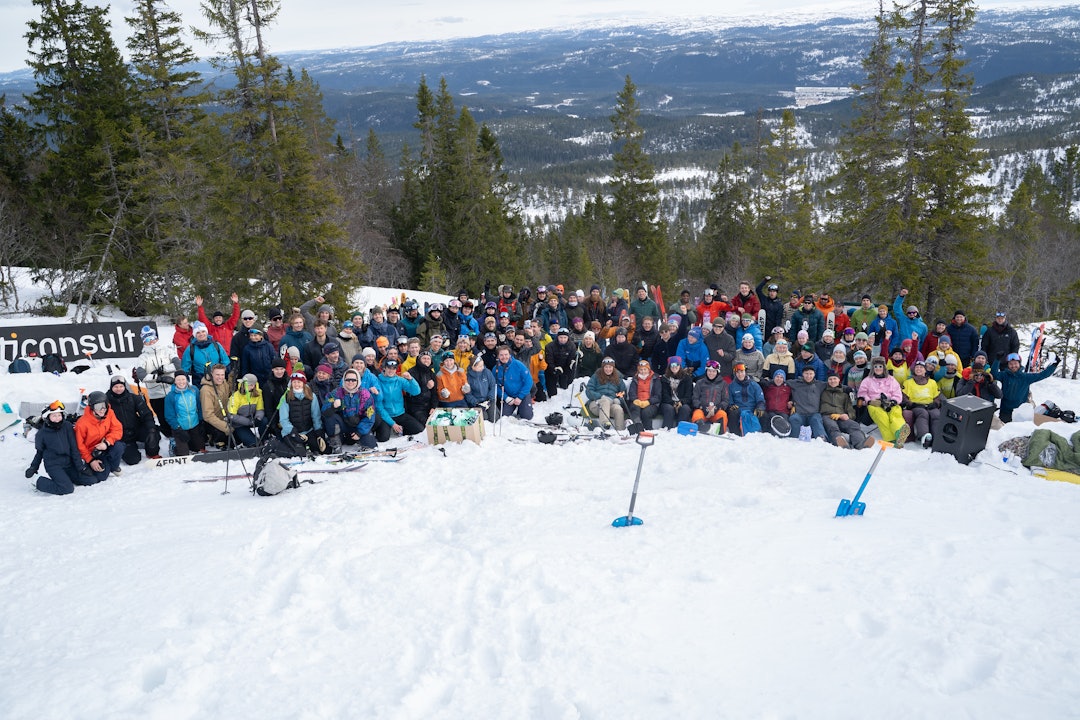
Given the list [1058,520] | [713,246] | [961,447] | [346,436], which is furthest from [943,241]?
[713,246]

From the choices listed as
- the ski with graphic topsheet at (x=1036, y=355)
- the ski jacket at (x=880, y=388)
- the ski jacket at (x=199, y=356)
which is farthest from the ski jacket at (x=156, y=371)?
the ski with graphic topsheet at (x=1036, y=355)

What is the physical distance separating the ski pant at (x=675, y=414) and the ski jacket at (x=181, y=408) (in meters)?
7.00

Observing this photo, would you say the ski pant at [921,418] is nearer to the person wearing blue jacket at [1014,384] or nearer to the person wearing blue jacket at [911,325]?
the person wearing blue jacket at [1014,384]

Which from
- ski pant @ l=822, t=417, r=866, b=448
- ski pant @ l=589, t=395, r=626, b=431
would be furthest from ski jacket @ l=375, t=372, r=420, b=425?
ski pant @ l=822, t=417, r=866, b=448

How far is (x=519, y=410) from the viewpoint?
10570mm

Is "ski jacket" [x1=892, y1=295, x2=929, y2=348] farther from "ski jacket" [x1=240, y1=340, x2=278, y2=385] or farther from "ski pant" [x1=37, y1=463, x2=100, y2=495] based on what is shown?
"ski pant" [x1=37, y1=463, x2=100, y2=495]

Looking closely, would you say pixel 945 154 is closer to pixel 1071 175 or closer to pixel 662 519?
pixel 662 519

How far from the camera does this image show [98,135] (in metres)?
19.6

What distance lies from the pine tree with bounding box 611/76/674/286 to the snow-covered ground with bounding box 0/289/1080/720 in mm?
29964

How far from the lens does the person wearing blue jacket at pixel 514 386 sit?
34.6 ft

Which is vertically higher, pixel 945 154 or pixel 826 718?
pixel 945 154

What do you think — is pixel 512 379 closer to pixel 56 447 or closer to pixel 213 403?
pixel 213 403

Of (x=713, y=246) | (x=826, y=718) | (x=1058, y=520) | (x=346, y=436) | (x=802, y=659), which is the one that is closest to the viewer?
(x=826, y=718)

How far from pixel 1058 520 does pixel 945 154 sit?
1495 cm
